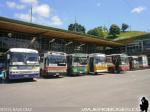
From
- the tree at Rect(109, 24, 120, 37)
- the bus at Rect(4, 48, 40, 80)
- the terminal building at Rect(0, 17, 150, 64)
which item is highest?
the tree at Rect(109, 24, 120, 37)

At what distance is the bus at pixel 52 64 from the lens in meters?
20.6

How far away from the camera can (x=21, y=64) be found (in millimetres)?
16969

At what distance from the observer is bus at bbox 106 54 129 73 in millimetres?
30023

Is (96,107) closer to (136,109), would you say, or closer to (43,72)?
(136,109)

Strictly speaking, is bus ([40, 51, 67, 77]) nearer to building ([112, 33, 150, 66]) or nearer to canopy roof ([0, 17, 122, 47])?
canopy roof ([0, 17, 122, 47])

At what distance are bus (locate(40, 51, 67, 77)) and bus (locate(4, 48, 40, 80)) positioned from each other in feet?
9.26

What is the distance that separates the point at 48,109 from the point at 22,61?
9909 millimetres

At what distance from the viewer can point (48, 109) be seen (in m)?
7.85

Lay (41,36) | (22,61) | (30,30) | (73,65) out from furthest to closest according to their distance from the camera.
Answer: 1. (41,36)
2. (30,30)
3. (73,65)
4. (22,61)

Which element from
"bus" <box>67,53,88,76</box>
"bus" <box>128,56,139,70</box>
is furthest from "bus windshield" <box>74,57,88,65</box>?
"bus" <box>128,56,139,70</box>

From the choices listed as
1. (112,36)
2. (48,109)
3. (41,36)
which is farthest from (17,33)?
(112,36)

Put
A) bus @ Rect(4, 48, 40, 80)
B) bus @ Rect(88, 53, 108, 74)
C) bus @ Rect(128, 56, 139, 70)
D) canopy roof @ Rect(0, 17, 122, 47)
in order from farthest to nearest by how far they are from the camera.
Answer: bus @ Rect(128, 56, 139, 70)
bus @ Rect(88, 53, 108, 74)
canopy roof @ Rect(0, 17, 122, 47)
bus @ Rect(4, 48, 40, 80)

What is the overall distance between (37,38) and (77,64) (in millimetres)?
10877

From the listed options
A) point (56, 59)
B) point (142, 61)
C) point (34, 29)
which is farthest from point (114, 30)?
point (56, 59)
